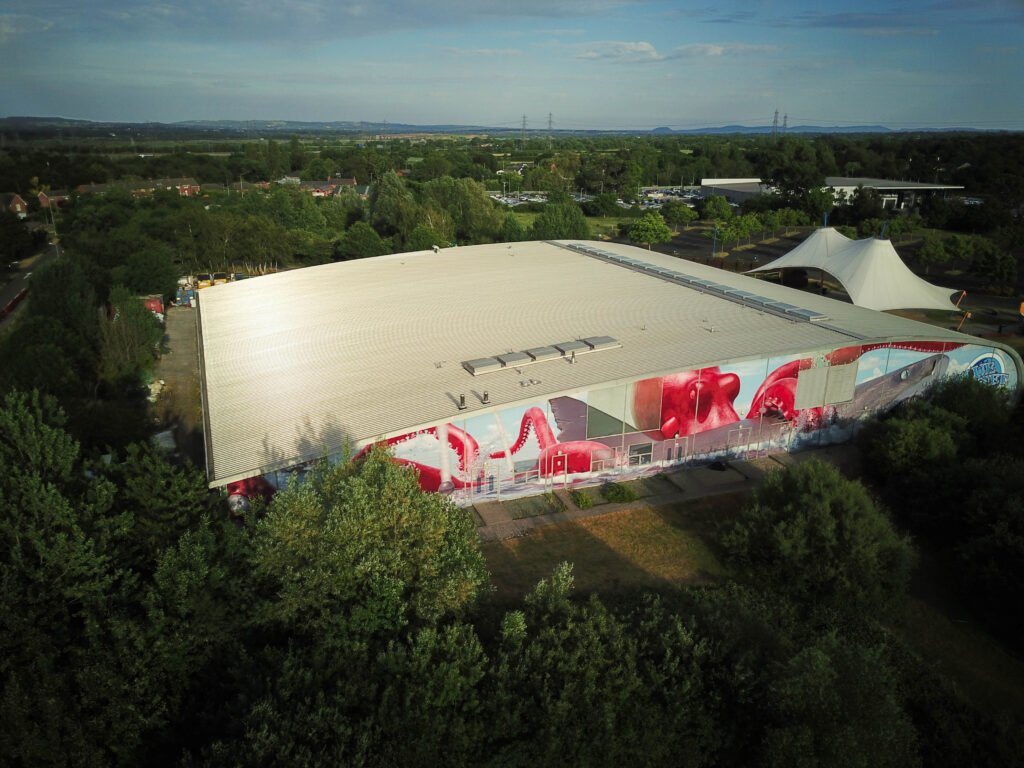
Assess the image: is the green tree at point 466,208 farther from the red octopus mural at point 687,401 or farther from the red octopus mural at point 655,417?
the red octopus mural at point 687,401

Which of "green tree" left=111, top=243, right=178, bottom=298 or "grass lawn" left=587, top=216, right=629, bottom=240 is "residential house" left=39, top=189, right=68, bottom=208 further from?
"grass lawn" left=587, top=216, right=629, bottom=240

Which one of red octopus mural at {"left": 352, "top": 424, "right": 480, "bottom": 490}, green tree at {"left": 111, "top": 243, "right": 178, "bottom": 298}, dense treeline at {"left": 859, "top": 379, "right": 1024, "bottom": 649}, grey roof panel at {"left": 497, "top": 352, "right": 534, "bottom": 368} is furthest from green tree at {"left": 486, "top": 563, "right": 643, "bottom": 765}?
green tree at {"left": 111, "top": 243, "right": 178, "bottom": 298}

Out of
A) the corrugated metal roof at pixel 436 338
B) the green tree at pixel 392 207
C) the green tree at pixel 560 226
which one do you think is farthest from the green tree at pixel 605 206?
the corrugated metal roof at pixel 436 338

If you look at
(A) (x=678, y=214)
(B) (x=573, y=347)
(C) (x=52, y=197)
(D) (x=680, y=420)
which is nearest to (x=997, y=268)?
(A) (x=678, y=214)

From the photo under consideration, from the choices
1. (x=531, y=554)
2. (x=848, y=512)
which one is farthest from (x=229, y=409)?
(x=848, y=512)

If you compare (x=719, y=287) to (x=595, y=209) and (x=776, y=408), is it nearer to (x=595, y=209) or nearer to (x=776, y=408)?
(x=776, y=408)
